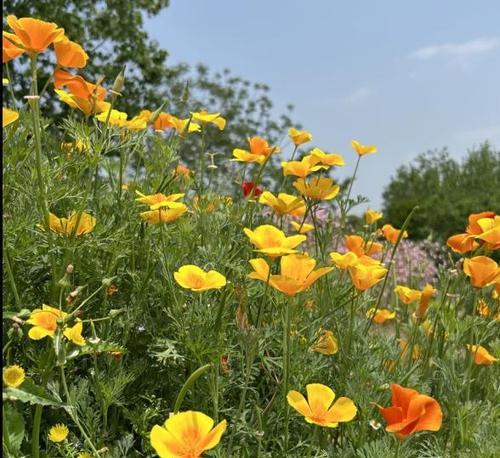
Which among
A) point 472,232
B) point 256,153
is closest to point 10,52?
point 256,153

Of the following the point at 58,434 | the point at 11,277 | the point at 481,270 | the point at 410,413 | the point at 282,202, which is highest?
the point at 282,202

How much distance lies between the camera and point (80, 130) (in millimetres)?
1797

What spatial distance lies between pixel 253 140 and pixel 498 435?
98 centimetres

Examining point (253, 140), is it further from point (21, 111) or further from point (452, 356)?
point (452, 356)

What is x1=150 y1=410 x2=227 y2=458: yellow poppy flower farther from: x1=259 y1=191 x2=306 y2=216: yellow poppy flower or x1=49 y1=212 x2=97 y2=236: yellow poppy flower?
x1=259 y1=191 x2=306 y2=216: yellow poppy flower

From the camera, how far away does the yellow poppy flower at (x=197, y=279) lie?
4.69 ft

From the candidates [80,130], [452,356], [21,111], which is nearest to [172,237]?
[80,130]

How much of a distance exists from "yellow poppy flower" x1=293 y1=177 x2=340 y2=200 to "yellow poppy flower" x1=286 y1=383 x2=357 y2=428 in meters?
0.71

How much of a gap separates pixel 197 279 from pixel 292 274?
0.18m

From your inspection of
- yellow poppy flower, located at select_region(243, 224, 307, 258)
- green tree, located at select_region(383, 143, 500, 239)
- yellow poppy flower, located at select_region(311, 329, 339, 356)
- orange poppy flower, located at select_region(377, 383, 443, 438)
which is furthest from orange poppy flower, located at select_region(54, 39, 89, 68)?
green tree, located at select_region(383, 143, 500, 239)

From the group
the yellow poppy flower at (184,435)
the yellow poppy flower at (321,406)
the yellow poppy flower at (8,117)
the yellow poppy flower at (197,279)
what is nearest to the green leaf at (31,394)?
the yellow poppy flower at (184,435)

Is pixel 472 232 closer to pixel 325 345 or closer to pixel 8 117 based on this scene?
pixel 325 345

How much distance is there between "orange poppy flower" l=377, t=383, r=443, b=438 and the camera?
134cm

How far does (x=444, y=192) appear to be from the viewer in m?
20.2
